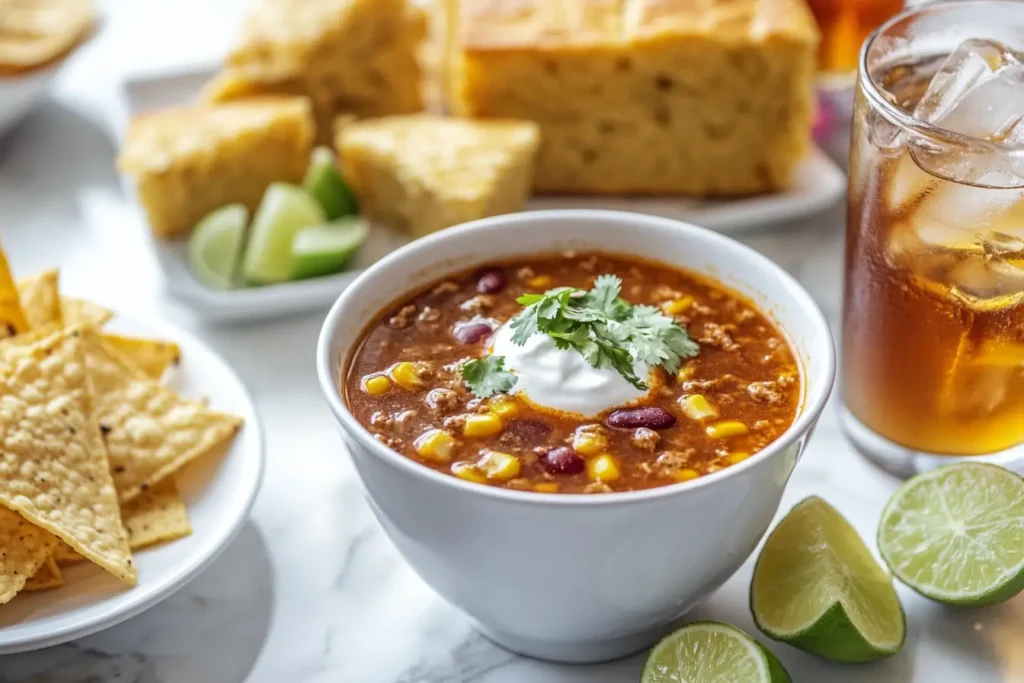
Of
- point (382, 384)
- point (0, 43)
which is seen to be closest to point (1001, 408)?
point (382, 384)

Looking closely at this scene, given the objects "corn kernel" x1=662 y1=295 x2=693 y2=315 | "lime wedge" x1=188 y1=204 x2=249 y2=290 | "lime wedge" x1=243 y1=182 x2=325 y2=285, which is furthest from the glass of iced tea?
"lime wedge" x1=188 y1=204 x2=249 y2=290

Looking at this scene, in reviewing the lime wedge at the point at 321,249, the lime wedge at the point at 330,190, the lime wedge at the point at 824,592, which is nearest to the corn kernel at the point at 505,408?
the lime wedge at the point at 824,592

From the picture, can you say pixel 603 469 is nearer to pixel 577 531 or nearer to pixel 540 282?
pixel 577 531

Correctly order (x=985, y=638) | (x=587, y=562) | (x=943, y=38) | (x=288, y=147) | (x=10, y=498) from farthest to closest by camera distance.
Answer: (x=288, y=147)
(x=943, y=38)
(x=985, y=638)
(x=10, y=498)
(x=587, y=562)

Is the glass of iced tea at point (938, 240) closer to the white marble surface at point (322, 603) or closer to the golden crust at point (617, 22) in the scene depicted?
the white marble surface at point (322, 603)

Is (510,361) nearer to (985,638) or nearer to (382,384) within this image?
(382,384)

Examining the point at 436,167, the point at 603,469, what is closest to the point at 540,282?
the point at 603,469
